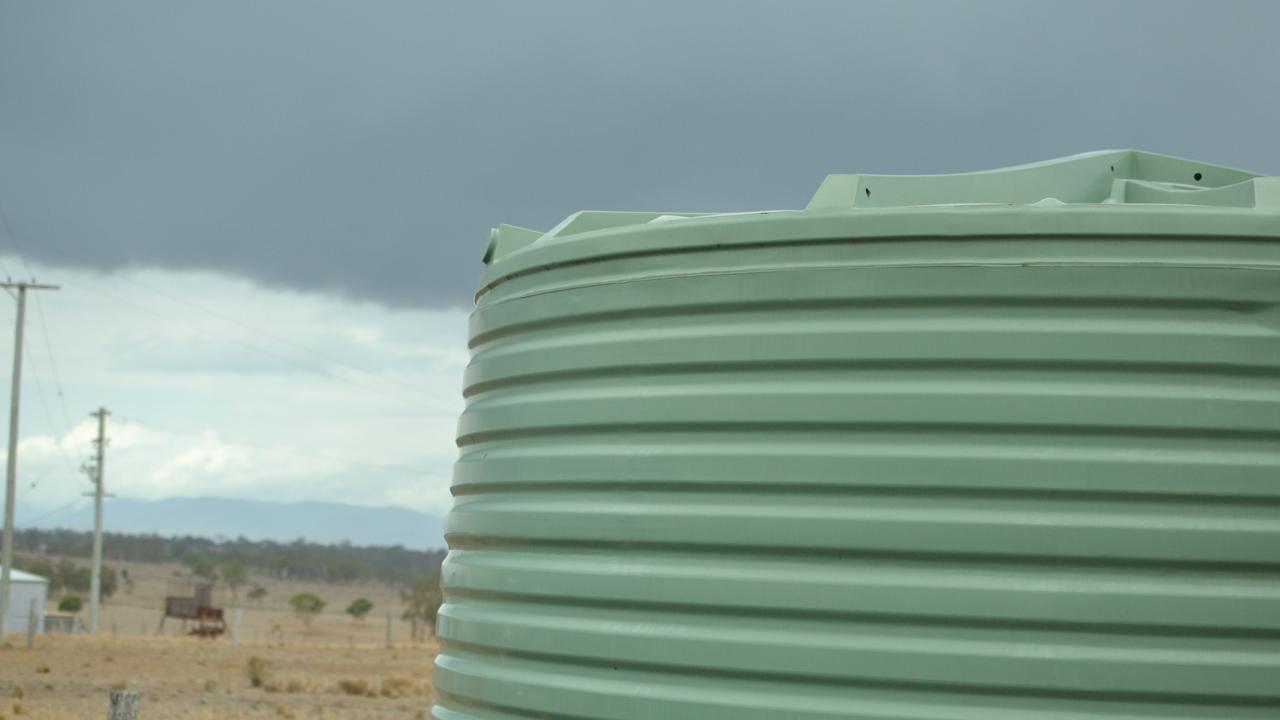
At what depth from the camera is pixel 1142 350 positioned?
2.88m

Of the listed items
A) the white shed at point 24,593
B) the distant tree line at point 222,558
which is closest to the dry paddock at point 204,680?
the white shed at point 24,593

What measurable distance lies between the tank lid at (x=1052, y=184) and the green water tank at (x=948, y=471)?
22 centimetres

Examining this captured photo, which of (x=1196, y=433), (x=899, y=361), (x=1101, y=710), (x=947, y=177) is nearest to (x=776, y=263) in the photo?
(x=899, y=361)

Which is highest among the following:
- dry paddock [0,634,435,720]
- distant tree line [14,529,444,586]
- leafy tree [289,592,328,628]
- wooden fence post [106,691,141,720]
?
distant tree line [14,529,444,586]

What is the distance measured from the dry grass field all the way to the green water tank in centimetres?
1807

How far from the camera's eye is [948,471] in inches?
115

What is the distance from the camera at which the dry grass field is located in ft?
75.0

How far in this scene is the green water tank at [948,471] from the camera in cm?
286

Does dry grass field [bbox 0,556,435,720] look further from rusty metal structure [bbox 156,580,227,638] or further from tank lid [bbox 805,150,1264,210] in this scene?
tank lid [bbox 805,150,1264,210]

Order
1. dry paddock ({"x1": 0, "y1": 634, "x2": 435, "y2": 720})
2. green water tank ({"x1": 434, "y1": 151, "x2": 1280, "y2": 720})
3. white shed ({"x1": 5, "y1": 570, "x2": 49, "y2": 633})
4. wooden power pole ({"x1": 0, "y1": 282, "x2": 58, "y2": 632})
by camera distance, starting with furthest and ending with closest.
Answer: white shed ({"x1": 5, "y1": 570, "x2": 49, "y2": 633}) < wooden power pole ({"x1": 0, "y1": 282, "x2": 58, "y2": 632}) < dry paddock ({"x1": 0, "y1": 634, "x2": 435, "y2": 720}) < green water tank ({"x1": 434, "y1": 151, "x2": 1280, "y2": 720})

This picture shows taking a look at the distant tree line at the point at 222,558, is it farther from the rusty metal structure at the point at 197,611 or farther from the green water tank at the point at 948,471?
the green water tank at the point at 948,471

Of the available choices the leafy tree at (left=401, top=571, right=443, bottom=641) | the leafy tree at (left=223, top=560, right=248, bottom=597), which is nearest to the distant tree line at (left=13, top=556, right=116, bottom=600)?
the leafy tree at (left=223, top=560, right=248, bottom=597)

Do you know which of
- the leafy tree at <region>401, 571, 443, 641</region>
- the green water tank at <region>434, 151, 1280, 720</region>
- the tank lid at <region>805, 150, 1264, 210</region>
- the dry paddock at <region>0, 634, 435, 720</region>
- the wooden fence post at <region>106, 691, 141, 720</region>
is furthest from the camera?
the leafy tree at <region>401, 571, 443, 641</region>

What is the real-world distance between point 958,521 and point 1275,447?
62cm
